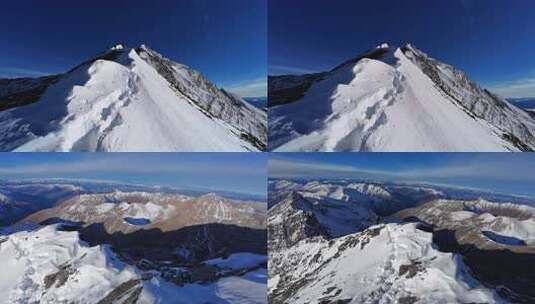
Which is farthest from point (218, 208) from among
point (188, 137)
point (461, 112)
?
point (461, 112)

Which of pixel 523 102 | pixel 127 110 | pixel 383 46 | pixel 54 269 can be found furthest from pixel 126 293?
pixel 523 102

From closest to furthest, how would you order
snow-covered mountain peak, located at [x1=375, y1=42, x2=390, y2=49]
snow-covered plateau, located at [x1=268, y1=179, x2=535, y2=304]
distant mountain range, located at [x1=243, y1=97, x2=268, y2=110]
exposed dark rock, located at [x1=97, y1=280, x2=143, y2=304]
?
exposed dark rock, located at [x1=97, y1=280, x2=143, y2=304] < snow-covered plateau, located at [x1=268, y1=179, x2=535, y2=304] < distant mountain range, located at [x1=243, y1=97, x2=268, y2=110] < snow-covered mountain peak, located at [x1=375, y1=42, x2=390, y2=49]

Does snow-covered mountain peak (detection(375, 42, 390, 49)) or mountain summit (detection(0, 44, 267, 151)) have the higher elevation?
snow-covered mountain peak (detection(375, 42, 390, 49))

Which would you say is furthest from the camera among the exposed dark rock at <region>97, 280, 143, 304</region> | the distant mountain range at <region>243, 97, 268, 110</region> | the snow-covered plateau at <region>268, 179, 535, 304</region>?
the distant mountain range at <region>243, 97, 268, 110</region>

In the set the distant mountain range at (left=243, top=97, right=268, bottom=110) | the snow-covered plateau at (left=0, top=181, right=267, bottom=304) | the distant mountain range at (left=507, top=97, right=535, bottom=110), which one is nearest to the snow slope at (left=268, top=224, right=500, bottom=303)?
the snow-covered plateau at (left=0, top=181, right=267, bottom=304)

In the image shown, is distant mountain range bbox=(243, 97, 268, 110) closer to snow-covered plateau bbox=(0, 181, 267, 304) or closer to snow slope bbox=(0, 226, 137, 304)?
snow-covered plateau bbox=(0, 181, 267, 304)

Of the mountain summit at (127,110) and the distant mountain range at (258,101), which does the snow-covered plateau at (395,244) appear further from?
the mountain summit at (127,110)
